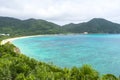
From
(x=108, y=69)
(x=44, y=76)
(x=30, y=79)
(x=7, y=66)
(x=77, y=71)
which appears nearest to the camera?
(x=30, y=79)

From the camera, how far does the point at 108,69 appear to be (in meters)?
66.7

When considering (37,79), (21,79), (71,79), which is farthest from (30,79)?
(71,79)

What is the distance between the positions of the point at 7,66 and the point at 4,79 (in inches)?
157

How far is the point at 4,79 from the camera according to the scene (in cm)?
3362

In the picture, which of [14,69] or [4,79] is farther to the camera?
[14,69]

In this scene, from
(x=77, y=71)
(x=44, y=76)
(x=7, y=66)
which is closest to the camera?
(x=44, y=76)

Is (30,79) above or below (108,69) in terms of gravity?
above

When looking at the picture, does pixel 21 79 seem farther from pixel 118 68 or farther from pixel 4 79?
pixel 118 68

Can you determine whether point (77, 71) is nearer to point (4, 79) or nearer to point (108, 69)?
point (4, 79)

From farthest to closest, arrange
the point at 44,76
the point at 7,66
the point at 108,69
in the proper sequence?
1. the point at 108,69
2. the point at 7,66
3. the point at 44,76

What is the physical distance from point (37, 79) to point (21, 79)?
9.71 feet

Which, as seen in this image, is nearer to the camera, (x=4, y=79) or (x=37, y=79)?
(x=37, y=79)

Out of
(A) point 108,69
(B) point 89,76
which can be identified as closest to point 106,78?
(B) point 89,76

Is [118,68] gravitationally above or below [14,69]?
below
